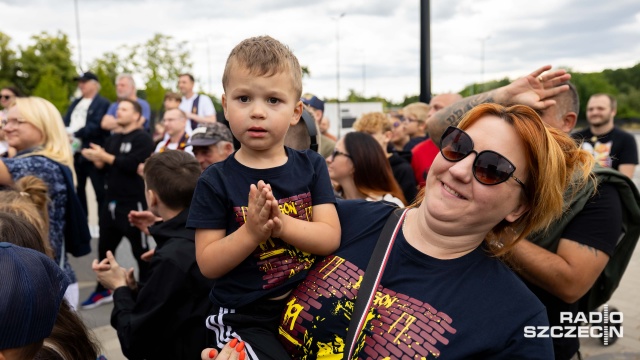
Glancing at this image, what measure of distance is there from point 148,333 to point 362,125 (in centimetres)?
349

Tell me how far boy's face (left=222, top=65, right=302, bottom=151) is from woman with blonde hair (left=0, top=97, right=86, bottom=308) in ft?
9.09

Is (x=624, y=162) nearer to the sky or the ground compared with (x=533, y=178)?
nearer to the ground

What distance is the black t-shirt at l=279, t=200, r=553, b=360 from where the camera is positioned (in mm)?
1518

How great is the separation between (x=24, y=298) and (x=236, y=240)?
0.64m

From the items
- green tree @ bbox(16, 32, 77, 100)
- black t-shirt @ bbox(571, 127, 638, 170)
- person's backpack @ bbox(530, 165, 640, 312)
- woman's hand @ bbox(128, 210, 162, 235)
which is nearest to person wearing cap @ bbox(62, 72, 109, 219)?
woman's hand @ bbox(128, 210, 162, 235)

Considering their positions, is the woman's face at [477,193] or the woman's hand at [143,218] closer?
the woman's face at [477,193]

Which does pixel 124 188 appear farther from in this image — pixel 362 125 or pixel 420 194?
pixel 420 194

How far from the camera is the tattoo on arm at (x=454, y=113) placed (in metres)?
3.01

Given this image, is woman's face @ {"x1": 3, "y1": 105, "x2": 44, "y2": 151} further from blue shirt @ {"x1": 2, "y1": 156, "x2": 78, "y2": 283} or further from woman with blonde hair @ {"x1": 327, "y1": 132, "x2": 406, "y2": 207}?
woman with blonde hair @ {"x1": 327, "y1": 132, "x2": 406, "y2": 207}

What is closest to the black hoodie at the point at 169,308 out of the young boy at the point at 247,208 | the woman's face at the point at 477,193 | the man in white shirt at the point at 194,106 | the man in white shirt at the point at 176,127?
the young boy at the point at 247,208

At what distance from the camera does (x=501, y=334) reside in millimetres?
1513

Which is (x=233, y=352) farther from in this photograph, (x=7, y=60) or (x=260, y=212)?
(x=7, y=60)

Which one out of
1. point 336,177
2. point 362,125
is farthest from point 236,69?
point 362,125

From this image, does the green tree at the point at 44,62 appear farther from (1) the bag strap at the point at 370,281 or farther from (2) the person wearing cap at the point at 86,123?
(1) the bag strap at the point at 370,281
